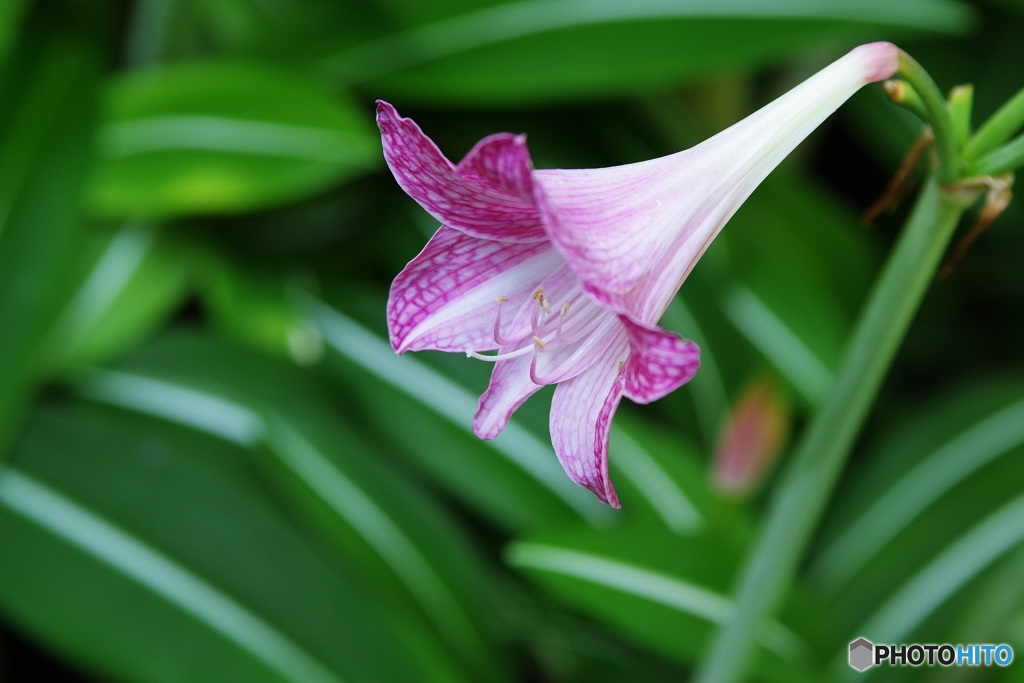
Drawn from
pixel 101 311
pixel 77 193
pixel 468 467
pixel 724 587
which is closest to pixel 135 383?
pixel 101 311

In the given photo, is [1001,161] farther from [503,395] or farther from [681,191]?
[503,395]

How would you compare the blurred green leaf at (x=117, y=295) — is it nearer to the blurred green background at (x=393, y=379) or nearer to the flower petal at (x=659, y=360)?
the blurred green background at (x=393, y=379)

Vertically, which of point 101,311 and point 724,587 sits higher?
point 101,311

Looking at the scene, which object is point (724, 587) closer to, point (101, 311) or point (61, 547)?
point (61, 547)

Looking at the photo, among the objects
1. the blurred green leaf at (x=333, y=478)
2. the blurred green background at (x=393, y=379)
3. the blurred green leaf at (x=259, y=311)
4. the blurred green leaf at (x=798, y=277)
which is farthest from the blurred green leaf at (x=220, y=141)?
the blurred green leaf at (x=798, y=277)

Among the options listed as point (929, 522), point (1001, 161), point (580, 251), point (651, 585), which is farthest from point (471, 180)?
point (929, 522)

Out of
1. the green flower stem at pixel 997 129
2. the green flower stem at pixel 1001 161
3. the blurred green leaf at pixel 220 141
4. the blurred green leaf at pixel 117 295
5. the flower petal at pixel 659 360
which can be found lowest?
the flower petal at pixel 659 360
